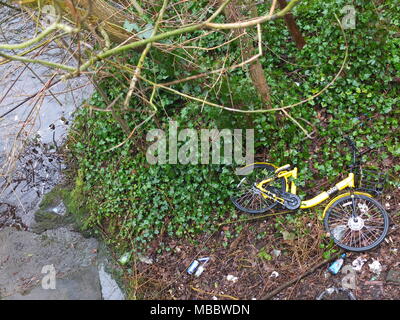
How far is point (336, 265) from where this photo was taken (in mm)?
4277

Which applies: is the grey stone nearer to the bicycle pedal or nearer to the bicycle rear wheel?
the bicycle pedal

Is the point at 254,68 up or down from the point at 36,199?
up

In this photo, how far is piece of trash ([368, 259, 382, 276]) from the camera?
4160mm

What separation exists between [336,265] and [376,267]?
0.41 metres

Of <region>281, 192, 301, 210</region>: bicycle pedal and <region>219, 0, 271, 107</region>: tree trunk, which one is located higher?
<region>219, 0, 271, 107</region>: tree trunk

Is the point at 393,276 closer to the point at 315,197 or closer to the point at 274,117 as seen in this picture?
the point at 315,197

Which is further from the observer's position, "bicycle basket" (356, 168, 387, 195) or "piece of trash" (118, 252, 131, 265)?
"piece of trash" (118, 252, 131, 265)

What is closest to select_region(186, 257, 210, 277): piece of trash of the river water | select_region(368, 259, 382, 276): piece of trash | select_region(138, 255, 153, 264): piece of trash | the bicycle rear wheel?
select_region(138, 255, 153, 264): piece of trash

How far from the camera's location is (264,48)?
18.5 ft

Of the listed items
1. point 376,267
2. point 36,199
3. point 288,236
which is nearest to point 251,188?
point 288,236

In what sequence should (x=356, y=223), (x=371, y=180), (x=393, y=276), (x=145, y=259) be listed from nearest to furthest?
(x=393, y=276), (x=356, y=223), (x=371, y=180), (x=145, y=259)

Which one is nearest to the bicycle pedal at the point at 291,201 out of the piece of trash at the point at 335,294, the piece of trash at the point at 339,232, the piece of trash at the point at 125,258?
the piece of trash at the point at 339,232

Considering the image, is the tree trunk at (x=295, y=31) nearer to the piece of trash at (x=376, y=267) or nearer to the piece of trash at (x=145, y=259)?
the piece of trash at (x=376, y=267)

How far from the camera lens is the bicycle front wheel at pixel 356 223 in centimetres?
433
